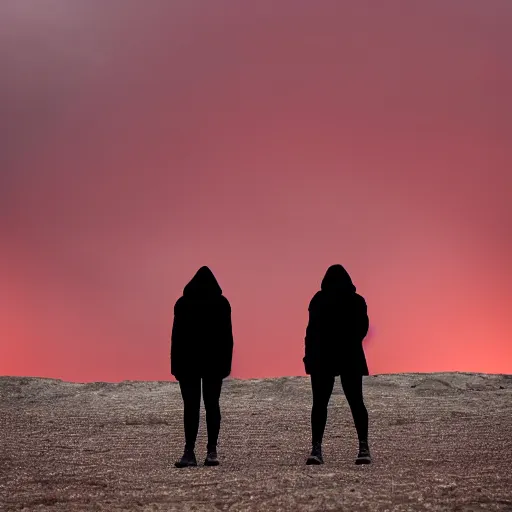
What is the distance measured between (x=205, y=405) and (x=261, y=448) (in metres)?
3.31

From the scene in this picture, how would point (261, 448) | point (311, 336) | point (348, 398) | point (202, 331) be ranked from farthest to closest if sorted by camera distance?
point (261, 448) < point (311, 336) < point (202, 331) < point (348, 398)

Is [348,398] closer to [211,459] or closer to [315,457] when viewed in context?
[315,457]

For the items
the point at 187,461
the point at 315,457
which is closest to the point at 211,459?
the point at 187,461

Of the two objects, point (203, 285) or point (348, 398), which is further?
point (203, 285)

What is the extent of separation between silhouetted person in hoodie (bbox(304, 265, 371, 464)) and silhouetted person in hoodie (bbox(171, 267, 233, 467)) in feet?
4.08

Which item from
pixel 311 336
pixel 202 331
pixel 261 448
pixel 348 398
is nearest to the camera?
pixel 348 398

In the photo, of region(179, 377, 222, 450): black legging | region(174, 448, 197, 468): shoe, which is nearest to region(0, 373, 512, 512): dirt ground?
region(174, 448, 197, 468): shoe

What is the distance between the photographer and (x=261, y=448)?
43.7ft

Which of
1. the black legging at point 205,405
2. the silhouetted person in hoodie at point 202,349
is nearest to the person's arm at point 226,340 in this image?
the silhouetted person in hoodie at point 202,349

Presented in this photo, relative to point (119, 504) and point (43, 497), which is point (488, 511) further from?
point (43, 497)

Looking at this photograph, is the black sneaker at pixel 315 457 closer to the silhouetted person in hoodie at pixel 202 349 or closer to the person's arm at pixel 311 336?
the person's arm at pixel 311 336

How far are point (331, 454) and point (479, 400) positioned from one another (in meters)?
10.2

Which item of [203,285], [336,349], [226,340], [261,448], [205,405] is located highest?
[203,285]

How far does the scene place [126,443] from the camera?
14500 mm
